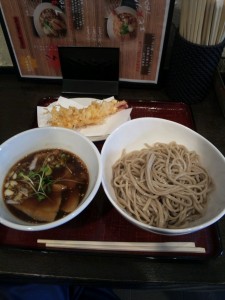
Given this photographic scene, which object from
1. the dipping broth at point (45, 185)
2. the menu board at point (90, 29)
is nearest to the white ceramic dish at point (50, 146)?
the dipping broth at point (45, 185)

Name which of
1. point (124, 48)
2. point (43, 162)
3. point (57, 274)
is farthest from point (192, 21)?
point (57, 274)

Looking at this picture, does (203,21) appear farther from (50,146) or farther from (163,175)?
(50,146)

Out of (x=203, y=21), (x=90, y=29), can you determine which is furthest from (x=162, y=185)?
(x=90, y=29)

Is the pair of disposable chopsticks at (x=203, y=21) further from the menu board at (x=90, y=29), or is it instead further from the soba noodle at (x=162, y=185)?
the soba noodle at (x=162, y=185)

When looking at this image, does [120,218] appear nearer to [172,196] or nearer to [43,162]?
[172,196]

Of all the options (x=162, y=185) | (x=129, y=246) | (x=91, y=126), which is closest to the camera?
(x=129, y=246)

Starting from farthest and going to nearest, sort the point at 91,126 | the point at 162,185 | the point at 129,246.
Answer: the point at 91,126 < the point at 162,185 < the point at 129,246
